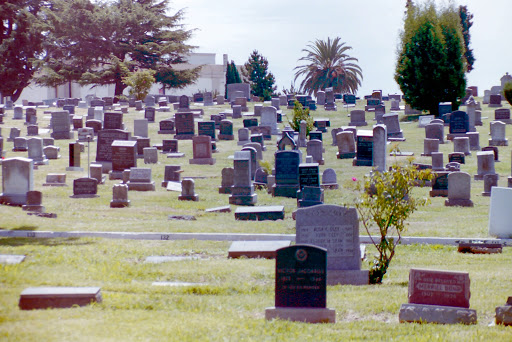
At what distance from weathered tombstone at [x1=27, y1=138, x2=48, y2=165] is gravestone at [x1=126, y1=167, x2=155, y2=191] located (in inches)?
211

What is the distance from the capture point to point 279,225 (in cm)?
1678

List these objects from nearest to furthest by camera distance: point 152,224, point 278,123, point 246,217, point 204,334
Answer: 1. point 204,334
2. point 152,224
3. point 246,217
4. point 278,123

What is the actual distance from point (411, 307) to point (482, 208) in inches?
460

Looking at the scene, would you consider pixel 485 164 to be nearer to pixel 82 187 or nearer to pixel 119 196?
pixel 119 196

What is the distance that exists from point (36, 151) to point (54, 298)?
18.9 metres

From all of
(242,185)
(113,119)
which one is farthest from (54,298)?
(113,119)

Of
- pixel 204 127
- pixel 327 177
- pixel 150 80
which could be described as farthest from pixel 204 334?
pixel 150 80

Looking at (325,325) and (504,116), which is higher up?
(504,116)

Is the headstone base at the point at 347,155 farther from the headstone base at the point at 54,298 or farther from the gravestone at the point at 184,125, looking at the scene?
the headstone base at the point at 54,298

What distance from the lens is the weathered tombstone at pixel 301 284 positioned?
8734 millimetres

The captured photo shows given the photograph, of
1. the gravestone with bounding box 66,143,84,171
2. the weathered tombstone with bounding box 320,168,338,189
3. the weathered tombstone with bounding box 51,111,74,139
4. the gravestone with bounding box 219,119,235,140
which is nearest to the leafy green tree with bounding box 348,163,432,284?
the weathered tombstone with bounding box 320,168,338,189

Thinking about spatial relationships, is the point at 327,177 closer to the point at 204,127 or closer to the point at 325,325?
the point at 204,127

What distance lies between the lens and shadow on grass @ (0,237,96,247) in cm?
1353

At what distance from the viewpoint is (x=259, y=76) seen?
65.8 meters
